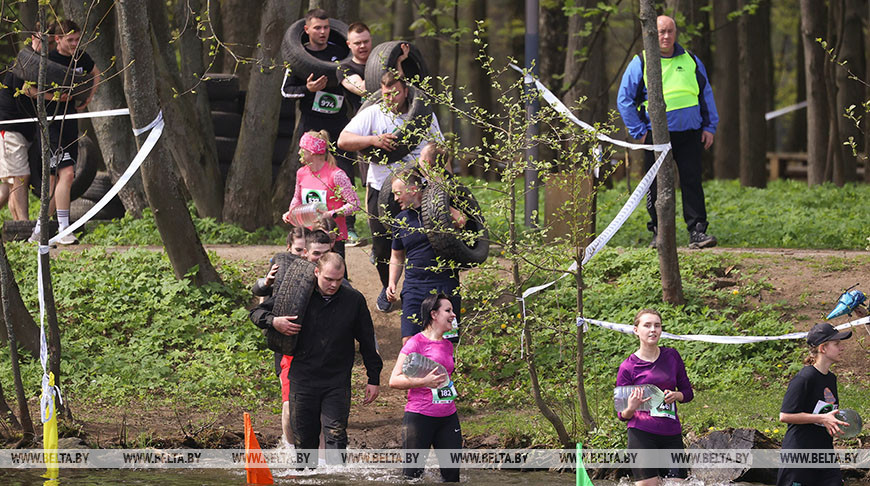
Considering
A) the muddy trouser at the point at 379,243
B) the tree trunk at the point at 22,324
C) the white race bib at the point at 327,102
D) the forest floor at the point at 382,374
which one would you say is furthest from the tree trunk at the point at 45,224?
the white race bib at the point at 327,102

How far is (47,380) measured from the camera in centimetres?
810

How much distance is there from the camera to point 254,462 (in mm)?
7730

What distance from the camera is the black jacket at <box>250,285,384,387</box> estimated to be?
762 cm

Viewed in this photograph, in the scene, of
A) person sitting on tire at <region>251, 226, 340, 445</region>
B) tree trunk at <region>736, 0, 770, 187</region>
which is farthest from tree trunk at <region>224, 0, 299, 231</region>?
tree trunk at <region>736, 0, 770, 187</region>

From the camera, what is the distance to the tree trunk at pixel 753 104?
70.1 feet

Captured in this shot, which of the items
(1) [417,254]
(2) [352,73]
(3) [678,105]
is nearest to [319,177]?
(1) [417,254]

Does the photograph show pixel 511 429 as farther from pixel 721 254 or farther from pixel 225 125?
pixel 225 125

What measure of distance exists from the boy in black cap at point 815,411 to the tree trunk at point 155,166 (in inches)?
259

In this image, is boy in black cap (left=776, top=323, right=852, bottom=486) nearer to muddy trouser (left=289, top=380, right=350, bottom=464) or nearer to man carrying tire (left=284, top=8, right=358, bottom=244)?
muddy trouser (left=289, top=380, right=350, bottom=464)

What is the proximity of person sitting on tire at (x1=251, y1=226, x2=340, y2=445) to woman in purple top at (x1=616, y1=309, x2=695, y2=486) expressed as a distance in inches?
91.3

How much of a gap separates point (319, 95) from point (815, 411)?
21.4 feet

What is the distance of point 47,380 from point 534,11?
6.76 metres

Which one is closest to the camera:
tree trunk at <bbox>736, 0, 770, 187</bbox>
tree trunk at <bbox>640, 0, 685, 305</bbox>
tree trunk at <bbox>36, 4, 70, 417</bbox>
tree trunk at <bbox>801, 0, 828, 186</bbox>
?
tree trunk at <bbox>36, 4, 70, 417</bbox>

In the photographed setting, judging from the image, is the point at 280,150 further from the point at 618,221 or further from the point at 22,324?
the point at 618,221
